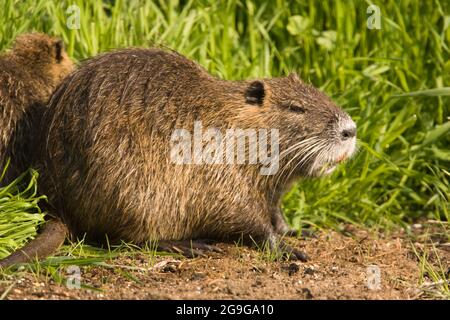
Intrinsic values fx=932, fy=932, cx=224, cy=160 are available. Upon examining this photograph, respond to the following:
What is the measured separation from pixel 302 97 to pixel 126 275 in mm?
1370

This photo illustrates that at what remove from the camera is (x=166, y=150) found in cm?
443

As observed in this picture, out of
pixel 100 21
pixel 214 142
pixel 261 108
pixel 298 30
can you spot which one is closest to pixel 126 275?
pixel 214 142

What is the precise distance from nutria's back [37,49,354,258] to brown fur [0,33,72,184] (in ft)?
0.60

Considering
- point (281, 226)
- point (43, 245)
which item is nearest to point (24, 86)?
point (43, 245)

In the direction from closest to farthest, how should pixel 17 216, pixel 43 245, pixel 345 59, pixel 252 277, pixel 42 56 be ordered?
1. pixel 252 277
2. pixel 43 245
3. pixel 17 216
4. pixel 42 56
5. pixel 345 59

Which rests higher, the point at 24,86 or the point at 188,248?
the point at 24,86

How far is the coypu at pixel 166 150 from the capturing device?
4352 mm

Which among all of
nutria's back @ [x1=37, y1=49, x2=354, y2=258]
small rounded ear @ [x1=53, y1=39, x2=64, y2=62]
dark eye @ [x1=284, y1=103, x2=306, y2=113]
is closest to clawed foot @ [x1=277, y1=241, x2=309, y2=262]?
nutria's back @ [x1=37, y1=49, x2=354, y2=258]

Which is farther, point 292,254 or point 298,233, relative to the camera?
point 298,233

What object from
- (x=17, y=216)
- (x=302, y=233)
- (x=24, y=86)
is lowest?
(x=302, y=233)

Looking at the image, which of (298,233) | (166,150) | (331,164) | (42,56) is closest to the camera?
(166,150)

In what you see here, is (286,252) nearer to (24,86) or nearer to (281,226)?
(281,226)

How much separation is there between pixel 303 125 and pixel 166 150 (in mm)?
714

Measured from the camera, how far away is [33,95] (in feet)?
15.9
